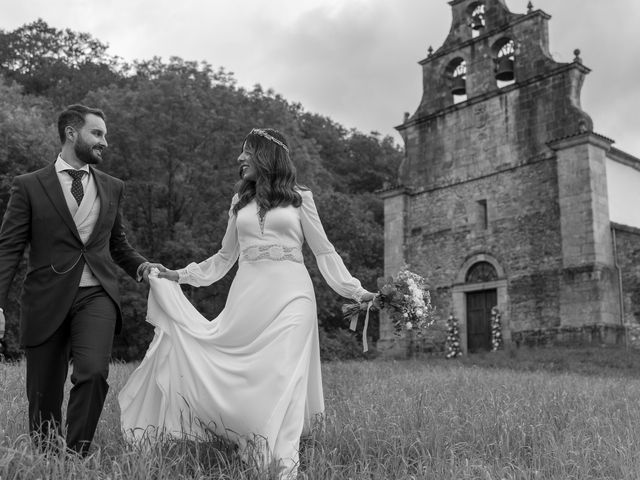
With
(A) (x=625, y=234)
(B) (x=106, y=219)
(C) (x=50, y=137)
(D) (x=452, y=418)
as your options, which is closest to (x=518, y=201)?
(A) (x=625, y=234)

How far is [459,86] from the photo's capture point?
24.8 meters

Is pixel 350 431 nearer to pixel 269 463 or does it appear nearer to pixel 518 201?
pixel 269 463

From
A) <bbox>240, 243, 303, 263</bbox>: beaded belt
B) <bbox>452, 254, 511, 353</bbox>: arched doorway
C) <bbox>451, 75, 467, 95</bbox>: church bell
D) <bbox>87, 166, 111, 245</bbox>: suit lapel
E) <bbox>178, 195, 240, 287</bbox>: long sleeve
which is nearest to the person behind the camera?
<bbox>87, 166, 111, 245</bbox>: suit lapel

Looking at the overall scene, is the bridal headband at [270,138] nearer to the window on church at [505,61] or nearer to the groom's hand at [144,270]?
the groom's hand at [144,270]

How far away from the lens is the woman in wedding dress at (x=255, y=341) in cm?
425

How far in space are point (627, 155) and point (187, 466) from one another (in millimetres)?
21281

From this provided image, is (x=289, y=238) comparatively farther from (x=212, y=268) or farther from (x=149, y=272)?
(x=149, y=272)

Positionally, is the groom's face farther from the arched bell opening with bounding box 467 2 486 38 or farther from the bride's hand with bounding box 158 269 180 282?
the arched bell opening with bounding box 467 2 486 38

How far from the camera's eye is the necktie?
456 cm

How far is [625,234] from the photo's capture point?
2056 centimetres

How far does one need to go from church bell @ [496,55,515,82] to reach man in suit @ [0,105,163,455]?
20.9 metres

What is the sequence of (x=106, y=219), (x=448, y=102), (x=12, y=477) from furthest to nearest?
(x=448, y=102) < (x=106, y=219) < (x=12, y=477)

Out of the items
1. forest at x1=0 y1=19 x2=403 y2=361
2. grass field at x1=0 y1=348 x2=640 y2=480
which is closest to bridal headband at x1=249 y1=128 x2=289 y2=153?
grass field at x1=0 y1=348 x2=640 y2=480

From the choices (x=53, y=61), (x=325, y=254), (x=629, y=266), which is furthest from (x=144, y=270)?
(x=53, y=61)
